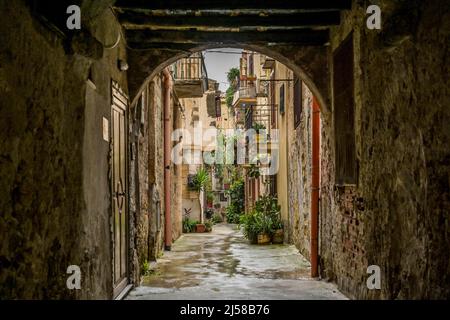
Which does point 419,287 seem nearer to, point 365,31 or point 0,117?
point 365,31

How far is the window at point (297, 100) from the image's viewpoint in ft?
40.1

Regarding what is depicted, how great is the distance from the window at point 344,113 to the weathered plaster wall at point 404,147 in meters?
0.27

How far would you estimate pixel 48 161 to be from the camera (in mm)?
3926

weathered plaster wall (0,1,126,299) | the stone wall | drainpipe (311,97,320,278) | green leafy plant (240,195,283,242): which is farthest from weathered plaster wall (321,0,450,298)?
green leafy plant (240,195,283,242)

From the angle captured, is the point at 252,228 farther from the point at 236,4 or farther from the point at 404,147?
the point at 404,147

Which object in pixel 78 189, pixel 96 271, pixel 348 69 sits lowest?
pixel 96 271

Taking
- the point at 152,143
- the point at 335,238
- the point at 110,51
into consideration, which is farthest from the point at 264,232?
the point at 110,51

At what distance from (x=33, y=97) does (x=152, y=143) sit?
819 cm

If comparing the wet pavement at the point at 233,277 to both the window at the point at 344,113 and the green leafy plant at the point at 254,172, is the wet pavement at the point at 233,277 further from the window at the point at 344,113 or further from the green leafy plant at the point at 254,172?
the green leafy plant at the point at 254,172

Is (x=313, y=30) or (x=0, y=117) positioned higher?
(x=313, y=30)

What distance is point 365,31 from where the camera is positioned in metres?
5.72

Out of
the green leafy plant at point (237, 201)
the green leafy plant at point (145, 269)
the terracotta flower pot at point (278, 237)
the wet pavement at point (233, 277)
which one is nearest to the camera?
the wet pavement at point (233, 277)

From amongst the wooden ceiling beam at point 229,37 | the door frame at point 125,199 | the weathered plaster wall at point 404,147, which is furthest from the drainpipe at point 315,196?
the door frame at point 125,199

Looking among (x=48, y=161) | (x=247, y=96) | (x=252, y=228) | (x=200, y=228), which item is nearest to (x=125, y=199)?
(x=48, y=161)
